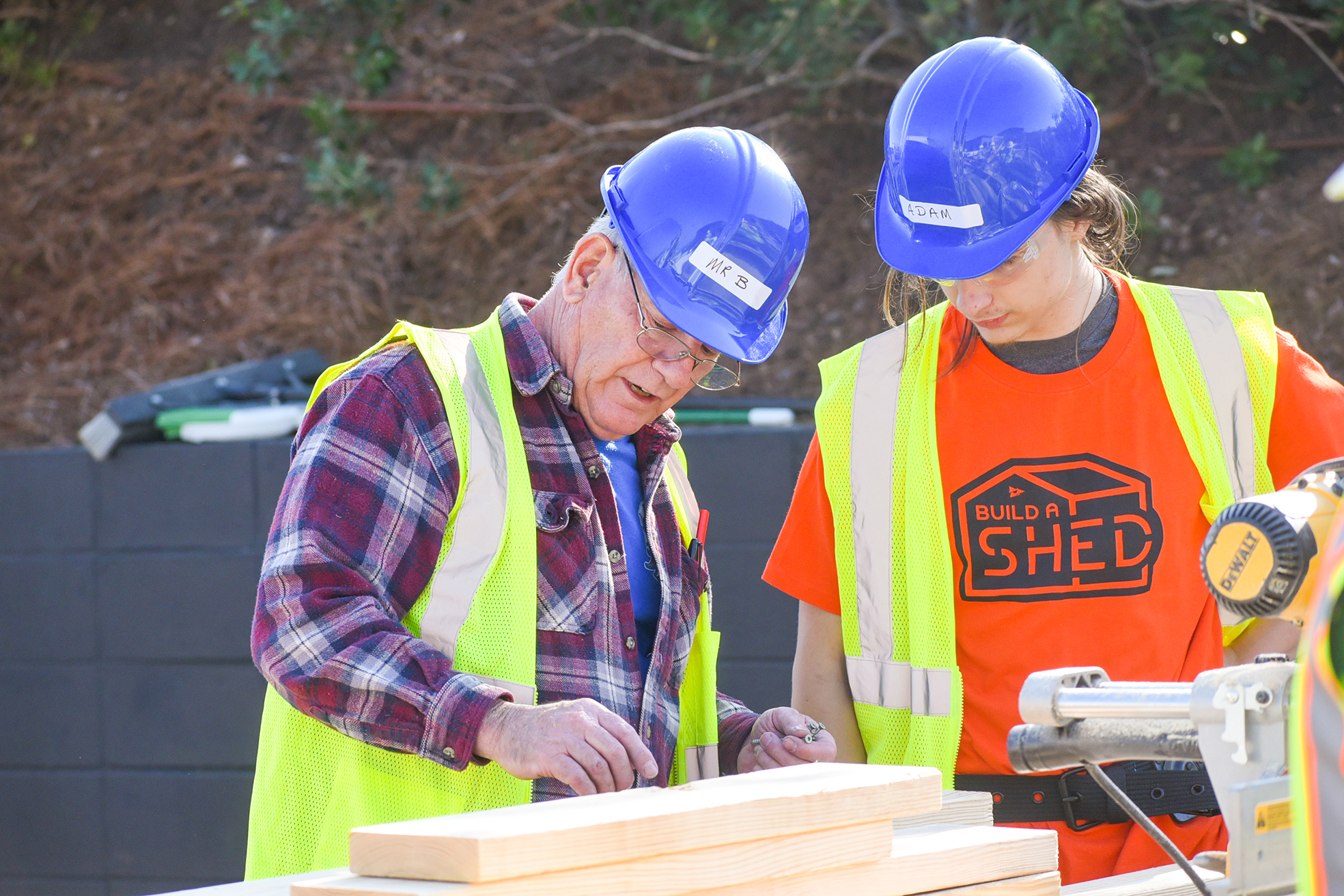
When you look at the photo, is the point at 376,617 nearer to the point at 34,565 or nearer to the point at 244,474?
the point at 244,474

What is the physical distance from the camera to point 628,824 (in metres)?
1.51

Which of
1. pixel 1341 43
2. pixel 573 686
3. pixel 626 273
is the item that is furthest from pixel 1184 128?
pixel 573 686

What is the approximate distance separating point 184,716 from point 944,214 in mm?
3937

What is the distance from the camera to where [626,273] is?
2418 millimetres

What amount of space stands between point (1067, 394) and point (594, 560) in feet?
3.05

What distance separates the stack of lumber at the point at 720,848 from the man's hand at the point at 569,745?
0.20 m

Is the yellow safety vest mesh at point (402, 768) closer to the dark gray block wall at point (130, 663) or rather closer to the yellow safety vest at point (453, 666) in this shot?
the yellow safety vest at point (453, 666)

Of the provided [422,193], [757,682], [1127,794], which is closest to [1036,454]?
[1127,794]

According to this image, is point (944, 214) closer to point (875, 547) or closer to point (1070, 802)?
point (875, 547)

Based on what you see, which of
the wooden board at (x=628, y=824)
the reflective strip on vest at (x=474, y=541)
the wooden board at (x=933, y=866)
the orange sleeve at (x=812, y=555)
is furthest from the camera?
the orange sleeve at (x=812, y=555)

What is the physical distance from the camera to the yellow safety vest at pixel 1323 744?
1.04 meters

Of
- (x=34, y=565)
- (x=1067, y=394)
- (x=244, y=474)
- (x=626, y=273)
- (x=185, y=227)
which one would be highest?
(x=185, y=227)

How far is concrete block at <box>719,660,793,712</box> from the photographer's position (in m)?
4.94

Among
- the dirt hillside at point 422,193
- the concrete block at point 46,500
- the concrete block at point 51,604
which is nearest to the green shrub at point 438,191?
the dirt hillside at point 422,193
